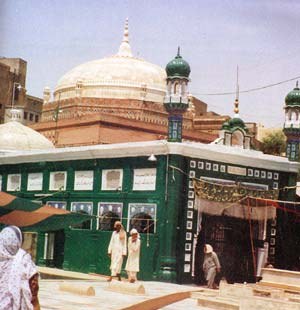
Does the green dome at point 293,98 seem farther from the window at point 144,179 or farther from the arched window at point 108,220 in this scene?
the arched window at point 108,220

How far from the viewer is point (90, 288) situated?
41.4 feet

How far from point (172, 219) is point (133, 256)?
1.64 m

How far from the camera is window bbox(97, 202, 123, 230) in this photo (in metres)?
18.6

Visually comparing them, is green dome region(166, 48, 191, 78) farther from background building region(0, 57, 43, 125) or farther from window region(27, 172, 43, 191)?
background building region(0, 57, 43, 125)

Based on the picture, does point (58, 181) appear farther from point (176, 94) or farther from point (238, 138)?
point (238, 138)

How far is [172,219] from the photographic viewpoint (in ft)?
56.7

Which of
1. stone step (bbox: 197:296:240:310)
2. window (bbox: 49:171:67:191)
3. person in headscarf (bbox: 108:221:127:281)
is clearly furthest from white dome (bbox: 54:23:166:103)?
stone step (bbox: 197:296:240:310)

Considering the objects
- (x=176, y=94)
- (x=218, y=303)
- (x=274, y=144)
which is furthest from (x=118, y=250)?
(x=274, y=144)

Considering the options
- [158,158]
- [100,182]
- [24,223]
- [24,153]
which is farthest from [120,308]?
[24,153]

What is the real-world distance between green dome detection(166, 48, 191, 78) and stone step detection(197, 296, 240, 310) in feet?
23.0

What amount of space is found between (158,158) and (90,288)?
18.4 ft

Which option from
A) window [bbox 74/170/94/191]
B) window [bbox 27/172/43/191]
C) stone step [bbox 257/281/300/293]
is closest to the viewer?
stone step [bbox 257/281/300/293]

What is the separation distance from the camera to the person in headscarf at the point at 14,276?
22.1 ft

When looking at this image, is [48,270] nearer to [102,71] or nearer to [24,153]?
[24,153]
